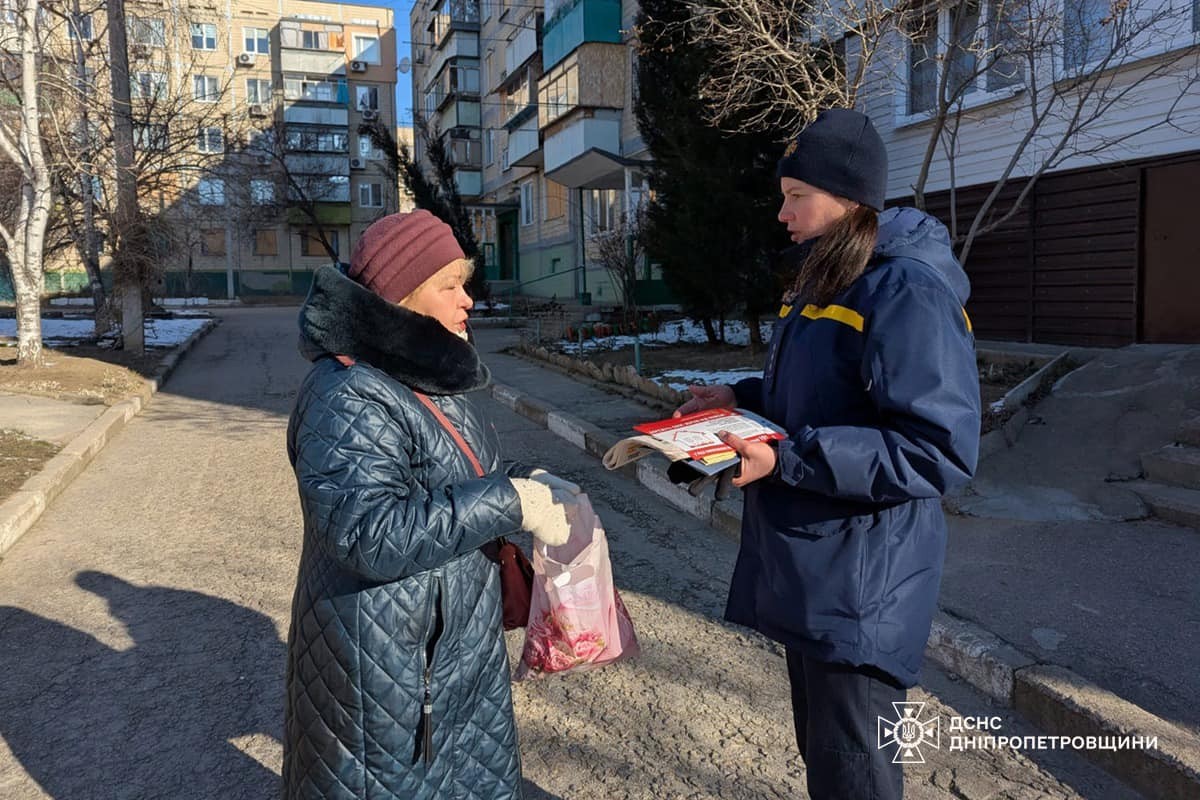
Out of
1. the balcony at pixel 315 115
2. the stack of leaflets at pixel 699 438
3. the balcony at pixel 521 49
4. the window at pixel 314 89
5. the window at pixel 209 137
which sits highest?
the window at pixel 314 89

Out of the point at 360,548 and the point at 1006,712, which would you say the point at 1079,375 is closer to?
the point at 1006,712

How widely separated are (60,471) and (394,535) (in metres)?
6.62

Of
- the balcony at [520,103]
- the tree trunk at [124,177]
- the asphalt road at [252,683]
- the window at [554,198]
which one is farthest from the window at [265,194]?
the asphalt road at [252,683]

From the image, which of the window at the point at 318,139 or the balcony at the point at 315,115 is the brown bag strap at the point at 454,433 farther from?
the balcony at the point at 315,115

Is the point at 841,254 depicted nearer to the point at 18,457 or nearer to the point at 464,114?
the point at 18,457

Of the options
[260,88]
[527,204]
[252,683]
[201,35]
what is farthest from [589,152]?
[260,88]

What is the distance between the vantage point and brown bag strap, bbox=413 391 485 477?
200 centimetres

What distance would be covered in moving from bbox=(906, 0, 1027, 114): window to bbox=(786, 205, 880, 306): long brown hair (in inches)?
241

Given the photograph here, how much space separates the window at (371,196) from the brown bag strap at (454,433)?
53.8m

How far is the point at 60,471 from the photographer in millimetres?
7035

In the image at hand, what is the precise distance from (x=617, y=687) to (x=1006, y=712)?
155cm

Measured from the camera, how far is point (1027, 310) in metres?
11.1

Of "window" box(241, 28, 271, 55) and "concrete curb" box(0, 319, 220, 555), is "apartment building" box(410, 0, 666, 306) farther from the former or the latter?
"concrete curb" box(0, 319, 220, 555)

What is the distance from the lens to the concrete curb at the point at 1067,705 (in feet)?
9.35
